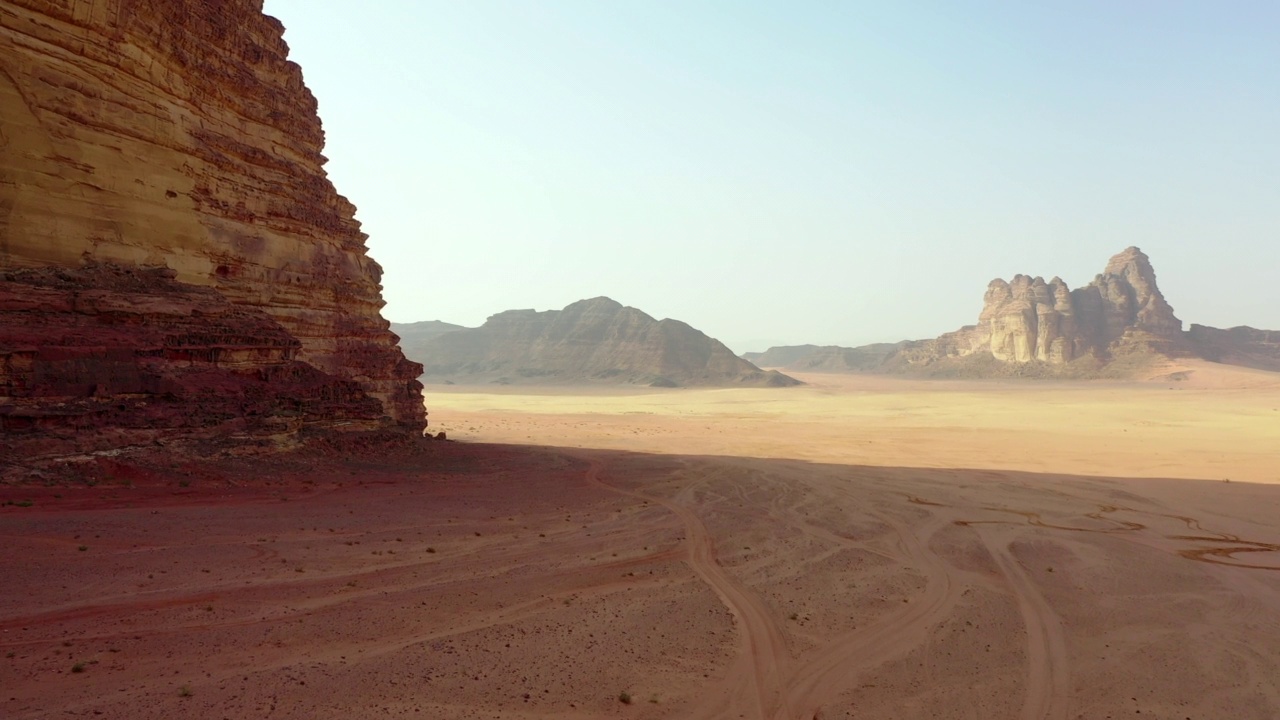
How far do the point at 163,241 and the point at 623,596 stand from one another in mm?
12880

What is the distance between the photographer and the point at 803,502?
43.8 feet

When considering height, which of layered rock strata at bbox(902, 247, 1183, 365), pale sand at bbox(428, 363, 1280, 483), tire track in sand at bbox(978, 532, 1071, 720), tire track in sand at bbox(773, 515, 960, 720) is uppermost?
layered rock strata at bbox(902, 247, 1183, 365)

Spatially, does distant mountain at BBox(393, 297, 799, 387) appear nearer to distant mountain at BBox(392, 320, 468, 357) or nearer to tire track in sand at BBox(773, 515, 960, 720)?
distant mountain at BBox(392, 320, 468, 357)

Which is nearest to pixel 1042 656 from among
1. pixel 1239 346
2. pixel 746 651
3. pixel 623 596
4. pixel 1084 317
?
pixel 746 651

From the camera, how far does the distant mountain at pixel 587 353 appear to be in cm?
10550

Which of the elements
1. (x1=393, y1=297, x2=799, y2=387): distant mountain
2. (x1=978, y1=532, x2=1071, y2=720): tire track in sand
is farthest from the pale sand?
(x1=393, y1=297, x2=799, y2=387): distant mountain

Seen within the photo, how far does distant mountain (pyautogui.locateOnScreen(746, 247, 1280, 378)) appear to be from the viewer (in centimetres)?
9719

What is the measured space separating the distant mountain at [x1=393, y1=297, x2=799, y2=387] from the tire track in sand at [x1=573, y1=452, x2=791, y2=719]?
90932 mm

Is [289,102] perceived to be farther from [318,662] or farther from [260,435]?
[318,662]

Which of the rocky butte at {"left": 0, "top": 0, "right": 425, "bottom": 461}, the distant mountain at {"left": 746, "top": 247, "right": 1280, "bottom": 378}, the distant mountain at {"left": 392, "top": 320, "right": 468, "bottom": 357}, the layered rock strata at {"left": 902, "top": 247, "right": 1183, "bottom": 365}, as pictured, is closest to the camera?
the rocky butte at {"left": 0, "top": 0, "right": 425, "bottom": 461}

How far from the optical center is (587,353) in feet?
371

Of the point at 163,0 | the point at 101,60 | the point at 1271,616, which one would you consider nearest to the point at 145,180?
the point at 101,60

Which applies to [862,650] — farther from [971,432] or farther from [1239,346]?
[1239,346]

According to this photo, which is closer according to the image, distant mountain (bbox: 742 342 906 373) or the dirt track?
the dirt track
